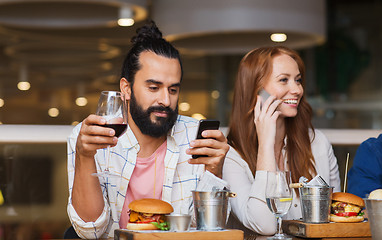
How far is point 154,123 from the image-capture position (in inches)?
88.1

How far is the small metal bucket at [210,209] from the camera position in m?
1.71

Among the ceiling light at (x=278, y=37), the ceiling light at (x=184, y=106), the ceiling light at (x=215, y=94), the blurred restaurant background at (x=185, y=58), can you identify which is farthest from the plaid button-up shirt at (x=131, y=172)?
the ceiling light at (x=215, y=94)

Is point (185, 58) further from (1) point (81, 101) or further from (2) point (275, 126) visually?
(2) point (275, 126)

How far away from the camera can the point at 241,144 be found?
8.36ft

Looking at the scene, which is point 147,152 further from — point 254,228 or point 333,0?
point 333,0

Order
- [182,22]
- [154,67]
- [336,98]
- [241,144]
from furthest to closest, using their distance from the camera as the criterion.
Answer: [336,98] → [182,22] → [241,144] → [154,67]

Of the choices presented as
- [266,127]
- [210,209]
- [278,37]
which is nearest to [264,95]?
[266,127]

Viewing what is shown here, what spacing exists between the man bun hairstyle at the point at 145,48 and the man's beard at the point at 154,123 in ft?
0.54

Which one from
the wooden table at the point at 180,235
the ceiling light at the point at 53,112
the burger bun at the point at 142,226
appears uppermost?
the ceiling light at the point at 53,112

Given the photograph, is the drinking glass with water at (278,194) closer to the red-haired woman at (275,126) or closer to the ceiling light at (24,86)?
the red-haired woman at (275,126)

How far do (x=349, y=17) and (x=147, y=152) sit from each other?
693 cm

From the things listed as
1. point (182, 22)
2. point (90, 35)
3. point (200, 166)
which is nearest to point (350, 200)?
point (200, 166)

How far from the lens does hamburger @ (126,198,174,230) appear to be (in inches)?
66.9

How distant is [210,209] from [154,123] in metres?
0.61
